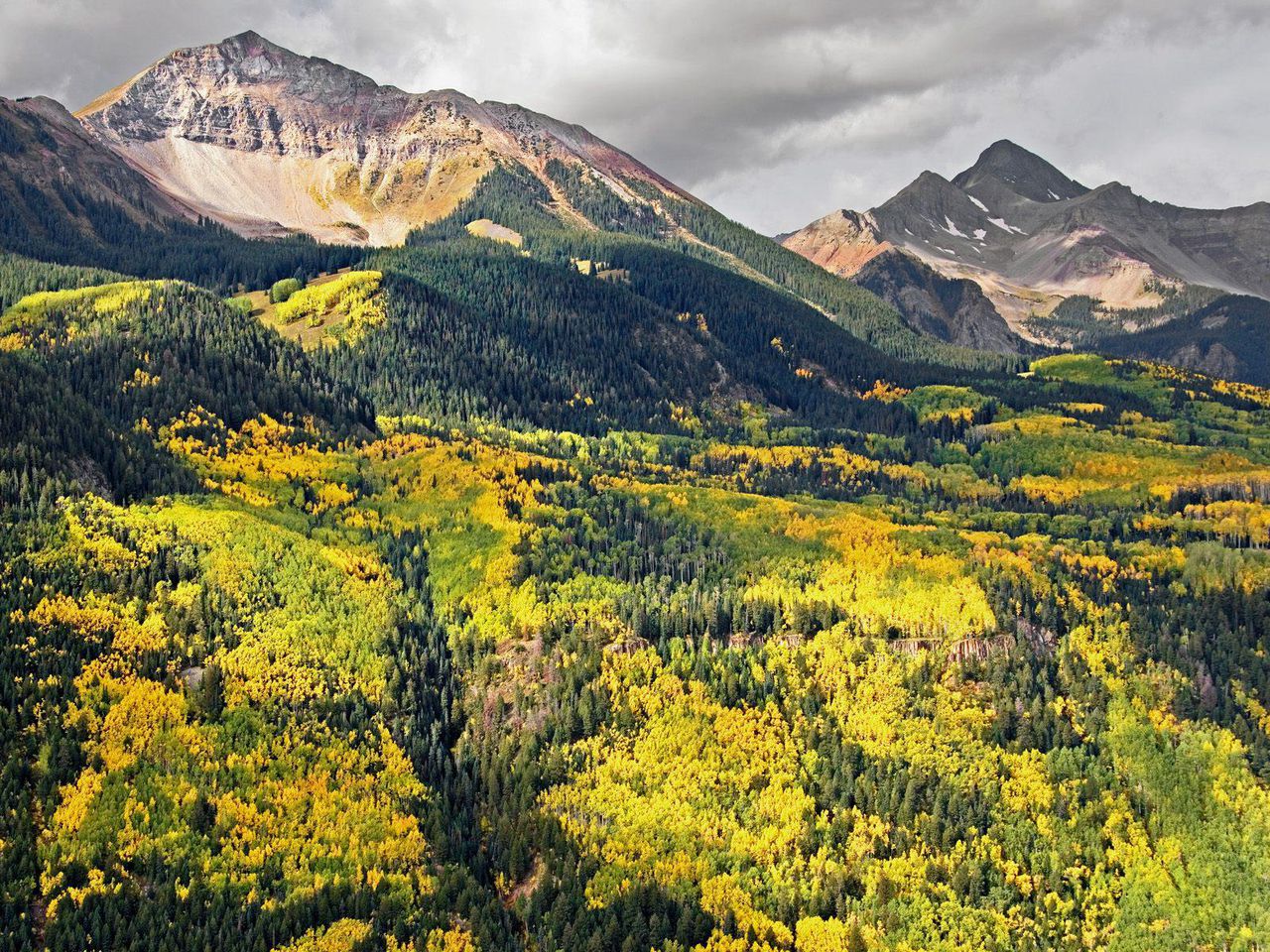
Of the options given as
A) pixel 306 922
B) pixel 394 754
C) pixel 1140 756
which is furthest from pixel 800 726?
pixel 306 922

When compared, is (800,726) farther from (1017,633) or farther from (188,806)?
(188,806)

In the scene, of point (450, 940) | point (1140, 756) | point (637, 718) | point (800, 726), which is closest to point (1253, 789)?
point (1140, 756)

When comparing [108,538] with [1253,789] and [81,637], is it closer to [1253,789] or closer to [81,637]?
[81,637]

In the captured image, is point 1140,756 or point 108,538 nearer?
point 1140,756

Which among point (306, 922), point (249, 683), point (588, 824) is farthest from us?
point (249, 683)

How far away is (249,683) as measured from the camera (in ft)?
577

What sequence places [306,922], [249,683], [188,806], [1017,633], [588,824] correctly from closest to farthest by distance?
[306,922] < [188,806] < [588,824] < [249,683] < [1017,633]

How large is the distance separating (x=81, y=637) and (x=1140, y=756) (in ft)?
469

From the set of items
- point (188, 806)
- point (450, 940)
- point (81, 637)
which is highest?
point (81, 637)

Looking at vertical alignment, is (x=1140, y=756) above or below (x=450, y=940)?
above

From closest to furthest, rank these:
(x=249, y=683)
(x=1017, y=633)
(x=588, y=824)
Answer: (x=588, y=824), (x=249, y=683), (x=1017, y=633)

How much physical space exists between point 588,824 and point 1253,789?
275 ft

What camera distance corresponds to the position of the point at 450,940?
140 m

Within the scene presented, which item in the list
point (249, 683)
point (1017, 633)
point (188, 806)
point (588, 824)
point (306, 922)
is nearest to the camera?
point (306, 922)
